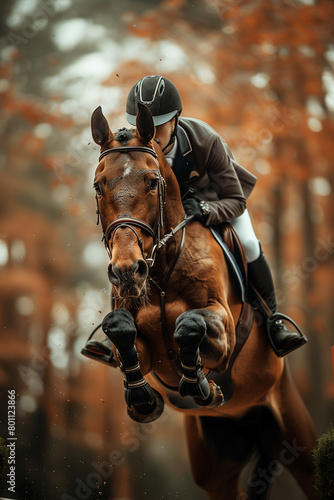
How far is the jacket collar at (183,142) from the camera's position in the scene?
11.2ft

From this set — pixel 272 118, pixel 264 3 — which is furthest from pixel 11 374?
pixel 264 3

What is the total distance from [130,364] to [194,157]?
1.35 m

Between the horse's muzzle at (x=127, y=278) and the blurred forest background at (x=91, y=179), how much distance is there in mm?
3713

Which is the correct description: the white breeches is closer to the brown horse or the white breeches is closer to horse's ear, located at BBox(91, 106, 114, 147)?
the brown horse

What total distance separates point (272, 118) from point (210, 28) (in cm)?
130

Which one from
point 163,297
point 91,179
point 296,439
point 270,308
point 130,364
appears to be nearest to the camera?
point 130,364

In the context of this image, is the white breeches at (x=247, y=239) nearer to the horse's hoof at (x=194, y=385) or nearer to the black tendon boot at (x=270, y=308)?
the black tendon boot at (x=270, y=308)

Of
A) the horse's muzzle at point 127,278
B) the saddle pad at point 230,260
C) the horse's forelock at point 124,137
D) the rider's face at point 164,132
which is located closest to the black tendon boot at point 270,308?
the saddle pad at point 230,260

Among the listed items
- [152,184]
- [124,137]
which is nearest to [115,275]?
[152,184]

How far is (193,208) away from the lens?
3293 mm

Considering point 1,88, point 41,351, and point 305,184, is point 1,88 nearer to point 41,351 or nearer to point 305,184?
point 41,351

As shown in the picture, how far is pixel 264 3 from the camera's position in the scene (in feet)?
21.3

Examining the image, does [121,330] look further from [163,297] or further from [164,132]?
[164,132]

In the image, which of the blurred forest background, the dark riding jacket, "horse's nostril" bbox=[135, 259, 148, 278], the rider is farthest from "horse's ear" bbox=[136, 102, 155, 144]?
the blurred forest background
